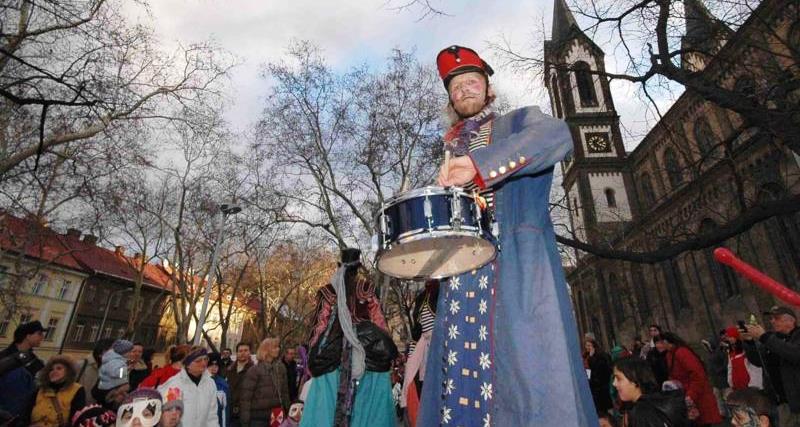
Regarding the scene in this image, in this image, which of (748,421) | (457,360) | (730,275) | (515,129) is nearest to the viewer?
(457,360)

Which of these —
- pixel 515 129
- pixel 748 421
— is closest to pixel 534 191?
pixel 515 129

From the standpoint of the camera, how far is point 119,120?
42.6ft

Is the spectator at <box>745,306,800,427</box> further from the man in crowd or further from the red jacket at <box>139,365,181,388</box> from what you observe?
the man in crowd

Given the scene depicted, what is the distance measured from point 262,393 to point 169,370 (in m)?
1.65

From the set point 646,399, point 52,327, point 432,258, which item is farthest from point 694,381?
point 52,327

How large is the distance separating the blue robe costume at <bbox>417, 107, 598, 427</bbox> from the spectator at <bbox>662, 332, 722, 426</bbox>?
558 centimetres

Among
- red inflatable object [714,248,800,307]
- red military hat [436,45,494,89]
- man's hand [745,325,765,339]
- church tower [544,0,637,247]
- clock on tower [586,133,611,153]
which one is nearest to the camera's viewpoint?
red inflatable object [714,248,800,307]

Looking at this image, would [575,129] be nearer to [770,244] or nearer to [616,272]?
[616,272]

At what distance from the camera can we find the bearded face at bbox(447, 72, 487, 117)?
91.4 inches

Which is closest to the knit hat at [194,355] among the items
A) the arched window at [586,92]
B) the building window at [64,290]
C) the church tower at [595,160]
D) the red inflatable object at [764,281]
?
the red inflatable object at [764,281]

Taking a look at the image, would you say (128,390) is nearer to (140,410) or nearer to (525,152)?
(140,410)

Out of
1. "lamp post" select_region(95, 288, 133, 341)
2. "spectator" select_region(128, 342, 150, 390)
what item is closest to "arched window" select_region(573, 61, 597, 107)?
"spectator" select_region(128, 342, 150, 390)

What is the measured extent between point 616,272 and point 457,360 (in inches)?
1271

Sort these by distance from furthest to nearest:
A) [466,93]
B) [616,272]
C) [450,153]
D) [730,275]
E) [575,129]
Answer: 1. [575,129]
2. [616,272]
3. [730,275]
4. [466,93]
5. [450,153]
